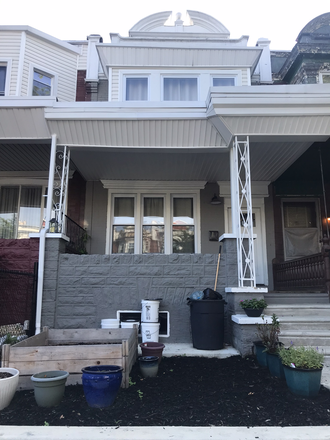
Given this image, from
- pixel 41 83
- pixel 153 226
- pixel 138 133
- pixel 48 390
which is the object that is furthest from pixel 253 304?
pixel 41 83

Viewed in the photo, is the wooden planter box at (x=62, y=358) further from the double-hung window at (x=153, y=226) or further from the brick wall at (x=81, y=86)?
the brick wall at (x=81, y=86)

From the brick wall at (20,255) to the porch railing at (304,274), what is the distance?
5.53 meters

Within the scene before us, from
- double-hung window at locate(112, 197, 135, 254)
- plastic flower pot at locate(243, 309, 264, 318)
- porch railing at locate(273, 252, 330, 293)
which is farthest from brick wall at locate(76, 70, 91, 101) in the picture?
plastic flower pot at locate(243, 309, 264, 318)

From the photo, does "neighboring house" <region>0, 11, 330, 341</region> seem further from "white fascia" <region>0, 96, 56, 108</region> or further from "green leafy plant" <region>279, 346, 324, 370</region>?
"green leafy plant" <region>279, 346, 324, 370</region>

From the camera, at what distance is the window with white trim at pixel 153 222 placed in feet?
28.8

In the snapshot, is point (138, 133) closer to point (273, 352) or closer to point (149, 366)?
point (149, 366)

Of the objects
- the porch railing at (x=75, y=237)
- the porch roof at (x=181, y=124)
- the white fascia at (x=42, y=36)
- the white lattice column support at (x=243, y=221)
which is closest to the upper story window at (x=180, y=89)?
the porch roof at (x=181, y=124)

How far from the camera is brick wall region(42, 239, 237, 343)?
6023mm

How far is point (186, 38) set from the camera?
953cm

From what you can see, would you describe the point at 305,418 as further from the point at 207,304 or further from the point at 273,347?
the point at 207,304

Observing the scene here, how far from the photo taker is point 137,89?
9008 mm

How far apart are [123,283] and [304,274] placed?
154 inches

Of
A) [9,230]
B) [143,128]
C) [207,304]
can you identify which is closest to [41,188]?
[9,230]

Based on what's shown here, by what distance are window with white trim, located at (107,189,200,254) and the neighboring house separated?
0.09 feet
